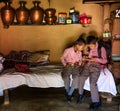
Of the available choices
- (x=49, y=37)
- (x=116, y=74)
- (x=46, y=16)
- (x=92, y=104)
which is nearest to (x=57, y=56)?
(x=49, y=37)

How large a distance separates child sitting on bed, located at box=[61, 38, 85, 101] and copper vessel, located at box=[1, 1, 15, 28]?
1292 millimetres

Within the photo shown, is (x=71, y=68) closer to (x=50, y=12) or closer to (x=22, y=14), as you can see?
(x=50, y=12)

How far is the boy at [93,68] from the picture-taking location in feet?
14.2

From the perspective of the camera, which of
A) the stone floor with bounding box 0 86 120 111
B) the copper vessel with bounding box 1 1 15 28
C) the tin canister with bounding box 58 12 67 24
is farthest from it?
the tin canister with bounding box 58 12 67 24

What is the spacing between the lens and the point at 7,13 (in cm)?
507

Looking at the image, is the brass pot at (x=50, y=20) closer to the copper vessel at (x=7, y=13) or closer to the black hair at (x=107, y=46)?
the copper vessel at (x=7, y=13)

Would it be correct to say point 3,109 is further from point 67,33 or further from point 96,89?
point 67,33

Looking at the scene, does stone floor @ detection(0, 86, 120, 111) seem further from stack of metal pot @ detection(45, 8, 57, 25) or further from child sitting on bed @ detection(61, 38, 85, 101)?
stack of metal pot @ detection(45, 8, 57, 25)

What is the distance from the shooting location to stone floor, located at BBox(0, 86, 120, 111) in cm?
425

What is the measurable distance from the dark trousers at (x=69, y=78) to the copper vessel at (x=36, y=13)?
1187 millimetres

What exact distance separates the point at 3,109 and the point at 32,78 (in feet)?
2.18

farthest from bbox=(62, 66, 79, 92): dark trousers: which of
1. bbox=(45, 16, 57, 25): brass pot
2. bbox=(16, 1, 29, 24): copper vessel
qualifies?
bbox=(16, 1, 29, 24): copper vessel

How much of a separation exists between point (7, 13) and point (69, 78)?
1.68 metres

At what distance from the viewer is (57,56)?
220 inches
